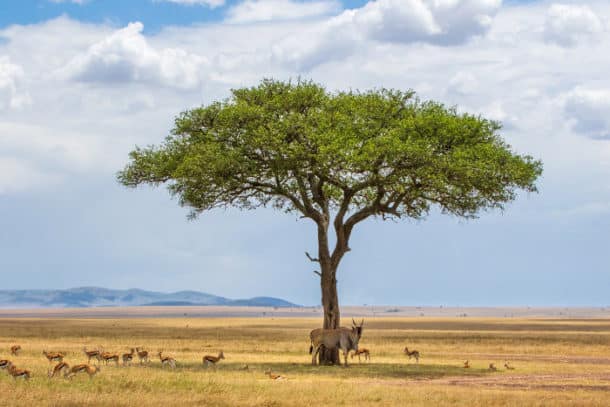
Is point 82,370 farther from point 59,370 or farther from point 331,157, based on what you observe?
point 331,157

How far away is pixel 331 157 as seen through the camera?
1724 inches

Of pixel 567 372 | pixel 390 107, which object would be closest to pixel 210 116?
pixel 390 107

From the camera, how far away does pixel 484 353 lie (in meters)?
59.2

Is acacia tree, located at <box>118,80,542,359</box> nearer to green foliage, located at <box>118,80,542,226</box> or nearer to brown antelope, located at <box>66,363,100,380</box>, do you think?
green foliage, located at <box>118,80,542,226</box>

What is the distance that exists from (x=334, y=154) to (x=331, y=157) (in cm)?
50

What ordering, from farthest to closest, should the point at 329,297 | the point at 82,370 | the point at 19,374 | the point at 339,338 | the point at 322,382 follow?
the point at 329,297
the point at 339,338
the point at 322,382
the point at 82,370
the point at 19,374

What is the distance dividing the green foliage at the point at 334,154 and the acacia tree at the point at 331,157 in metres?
0.06

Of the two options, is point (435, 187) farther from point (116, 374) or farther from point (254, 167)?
point (116, 374)

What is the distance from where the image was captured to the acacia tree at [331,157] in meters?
44.1

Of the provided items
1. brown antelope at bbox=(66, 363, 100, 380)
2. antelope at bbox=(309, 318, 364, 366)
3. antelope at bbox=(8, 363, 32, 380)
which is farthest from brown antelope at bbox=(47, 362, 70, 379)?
antelope at bbox=(309, 318, 364, 366)

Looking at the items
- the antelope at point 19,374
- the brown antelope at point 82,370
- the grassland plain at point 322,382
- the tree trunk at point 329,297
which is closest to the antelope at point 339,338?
the grassland plain at point 322,382

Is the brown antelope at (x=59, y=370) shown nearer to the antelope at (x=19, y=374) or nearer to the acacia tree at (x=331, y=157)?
the antelope at (x=19, y=374)

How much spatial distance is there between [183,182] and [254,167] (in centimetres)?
405

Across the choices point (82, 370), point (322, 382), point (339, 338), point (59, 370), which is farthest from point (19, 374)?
point (339, 338)
